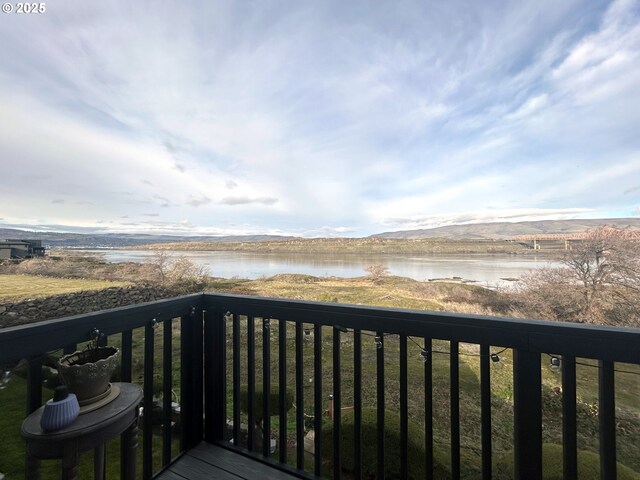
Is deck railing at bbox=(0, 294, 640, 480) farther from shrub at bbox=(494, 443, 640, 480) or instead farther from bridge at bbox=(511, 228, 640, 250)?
bridge at bbox=(511, 228, 640, 250)

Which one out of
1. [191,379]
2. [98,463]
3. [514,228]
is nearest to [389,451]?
[191,379]

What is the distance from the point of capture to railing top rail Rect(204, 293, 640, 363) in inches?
33.4

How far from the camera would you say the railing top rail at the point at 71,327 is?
0.86 metres

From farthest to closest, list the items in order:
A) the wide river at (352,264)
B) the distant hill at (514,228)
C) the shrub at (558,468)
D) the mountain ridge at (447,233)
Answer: the wide river at (352,264), the distant hill at (514,228), the mountain ridge at (447,233), the shrub at (558,468)

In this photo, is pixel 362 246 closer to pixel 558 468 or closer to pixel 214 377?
pixel 558 468

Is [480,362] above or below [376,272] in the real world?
above

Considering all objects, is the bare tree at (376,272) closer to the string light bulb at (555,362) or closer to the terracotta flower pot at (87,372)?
the string light bulb at (555,362)

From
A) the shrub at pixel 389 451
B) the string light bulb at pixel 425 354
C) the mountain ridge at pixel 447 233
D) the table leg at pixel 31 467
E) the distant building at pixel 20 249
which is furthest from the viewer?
the mountain ridge at pixel 447 233

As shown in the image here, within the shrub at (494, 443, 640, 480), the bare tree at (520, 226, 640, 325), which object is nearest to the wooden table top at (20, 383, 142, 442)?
the shrub at (494, 443, 640, 480)

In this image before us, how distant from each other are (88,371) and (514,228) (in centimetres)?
937

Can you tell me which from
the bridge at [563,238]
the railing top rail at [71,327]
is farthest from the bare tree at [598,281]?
the railing top rail at [71,327]

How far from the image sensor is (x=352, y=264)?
825cm

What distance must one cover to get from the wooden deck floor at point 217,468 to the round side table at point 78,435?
1.73ft

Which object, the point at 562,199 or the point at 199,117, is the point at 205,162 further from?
the point at 562,199
